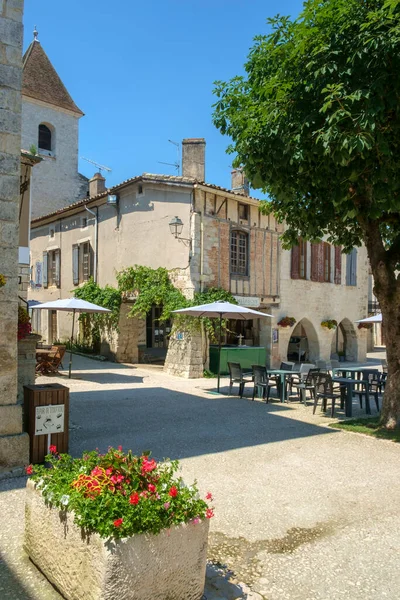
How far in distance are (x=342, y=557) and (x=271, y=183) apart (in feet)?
17.8

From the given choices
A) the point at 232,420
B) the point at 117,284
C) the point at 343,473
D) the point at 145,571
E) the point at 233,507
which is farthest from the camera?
the point at 117,284

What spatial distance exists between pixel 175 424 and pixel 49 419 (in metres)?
2.99

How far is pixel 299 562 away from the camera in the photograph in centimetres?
347

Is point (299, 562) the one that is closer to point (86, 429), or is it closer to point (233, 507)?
point (233, 507)

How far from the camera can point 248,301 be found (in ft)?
54.0

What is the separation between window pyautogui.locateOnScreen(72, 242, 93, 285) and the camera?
19.3m

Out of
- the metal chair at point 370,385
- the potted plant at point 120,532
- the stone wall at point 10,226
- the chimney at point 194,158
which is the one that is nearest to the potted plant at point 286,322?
the chimney at point 194,158

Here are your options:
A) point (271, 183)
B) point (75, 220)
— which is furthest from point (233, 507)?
point (75, 220)

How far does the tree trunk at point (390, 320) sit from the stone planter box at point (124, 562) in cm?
580

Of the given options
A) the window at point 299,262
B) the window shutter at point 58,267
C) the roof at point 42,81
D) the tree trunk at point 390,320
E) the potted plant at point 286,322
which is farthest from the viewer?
the roof at point 42,81

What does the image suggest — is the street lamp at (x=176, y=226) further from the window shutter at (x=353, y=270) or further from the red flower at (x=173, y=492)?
the red flower at (x=173, y=492)

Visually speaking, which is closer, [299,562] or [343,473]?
[299,562]

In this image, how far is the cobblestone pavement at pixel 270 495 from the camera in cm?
320

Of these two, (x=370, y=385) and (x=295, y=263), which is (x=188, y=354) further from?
(x=295, y=263)
